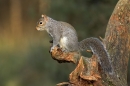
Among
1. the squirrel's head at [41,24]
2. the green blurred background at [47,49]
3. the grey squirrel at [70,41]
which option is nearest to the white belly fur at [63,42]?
the grey squirrel at [70,41]

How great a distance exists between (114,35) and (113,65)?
0.96ft

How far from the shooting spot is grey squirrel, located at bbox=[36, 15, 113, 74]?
314cm

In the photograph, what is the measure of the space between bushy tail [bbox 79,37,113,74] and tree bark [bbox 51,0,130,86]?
47 millimetres

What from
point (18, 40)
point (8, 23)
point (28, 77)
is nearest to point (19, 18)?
point (8, 23)

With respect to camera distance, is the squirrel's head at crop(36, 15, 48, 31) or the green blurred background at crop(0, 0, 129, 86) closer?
the squirrel's head at crop(36, 15, 48, 31)

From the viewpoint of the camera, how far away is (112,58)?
3273 mm

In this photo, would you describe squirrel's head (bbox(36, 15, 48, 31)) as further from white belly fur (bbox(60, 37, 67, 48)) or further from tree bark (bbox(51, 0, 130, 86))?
tree bark (bbox(51, 0, 130, 86))

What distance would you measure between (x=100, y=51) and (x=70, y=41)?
21.3 inches

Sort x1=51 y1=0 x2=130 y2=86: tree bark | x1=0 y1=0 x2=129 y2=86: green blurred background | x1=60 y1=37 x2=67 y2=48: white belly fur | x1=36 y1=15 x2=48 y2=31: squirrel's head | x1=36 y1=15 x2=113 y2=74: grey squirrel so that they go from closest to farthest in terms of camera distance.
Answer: x1=51 y1=0 x2=130 y2=86: tree bark < x1=36 y1=15 x2=113 y2=74: grey squirrel < x1=60 y1=37 x2=67 y2=48: white belly fur < x1=36 y1=15 x2=48 y2=31: squirrel's head < x1=0 y1=0 x2=129 y2=86: green blurred background

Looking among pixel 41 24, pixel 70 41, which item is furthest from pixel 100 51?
pixel 41 24

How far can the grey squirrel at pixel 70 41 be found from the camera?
3.14 meters

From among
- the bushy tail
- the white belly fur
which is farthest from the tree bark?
the white belly fur

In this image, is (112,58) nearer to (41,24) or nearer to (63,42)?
(63,42)

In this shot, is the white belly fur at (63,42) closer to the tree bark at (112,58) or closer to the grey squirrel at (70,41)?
the grey squirrel at (70,41)
